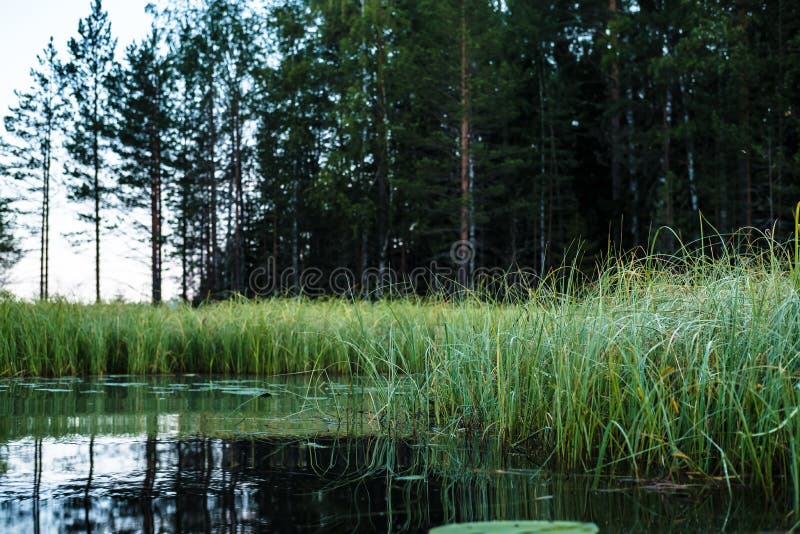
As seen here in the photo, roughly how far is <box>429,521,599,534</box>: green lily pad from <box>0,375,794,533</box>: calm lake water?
294 millimetres

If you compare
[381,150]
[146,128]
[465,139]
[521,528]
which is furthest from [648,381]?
[146,128]

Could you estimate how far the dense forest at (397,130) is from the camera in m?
21.7

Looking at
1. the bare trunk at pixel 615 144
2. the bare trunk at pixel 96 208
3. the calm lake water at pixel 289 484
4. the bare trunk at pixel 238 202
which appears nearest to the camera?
the calm lake water at pixel 289 484

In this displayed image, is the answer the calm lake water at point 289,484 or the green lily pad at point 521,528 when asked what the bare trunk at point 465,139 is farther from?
the green lily pad at point 521,528

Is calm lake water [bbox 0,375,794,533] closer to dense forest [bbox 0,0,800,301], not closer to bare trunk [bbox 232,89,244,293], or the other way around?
dense forest [bbox 0,0,800,301]

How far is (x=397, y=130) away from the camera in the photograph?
76.5ft

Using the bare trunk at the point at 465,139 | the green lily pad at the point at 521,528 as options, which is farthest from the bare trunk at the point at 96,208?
the green lily pad at the point at 521,528

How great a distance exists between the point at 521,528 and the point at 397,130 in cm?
2191

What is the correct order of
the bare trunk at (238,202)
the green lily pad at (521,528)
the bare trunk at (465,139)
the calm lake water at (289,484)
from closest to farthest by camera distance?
the green lily pad at (521,528)
the calm lake water at (289,484)
the bare trunk at (465,139)
the bare trunk at (238,202)

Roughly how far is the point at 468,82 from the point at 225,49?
29.1 ft

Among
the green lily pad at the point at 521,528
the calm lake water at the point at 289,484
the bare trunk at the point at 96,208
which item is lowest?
the calm lake water at the point at 289,484

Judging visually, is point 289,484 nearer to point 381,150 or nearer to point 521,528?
point 521,528

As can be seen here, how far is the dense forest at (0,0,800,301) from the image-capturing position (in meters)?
21.7

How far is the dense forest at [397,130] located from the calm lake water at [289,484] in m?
17.2
